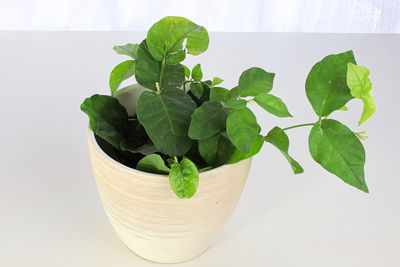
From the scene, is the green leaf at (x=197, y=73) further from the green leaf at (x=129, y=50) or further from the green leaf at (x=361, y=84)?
the green leaf at (x=361, y=84)

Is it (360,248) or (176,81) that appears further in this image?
(360,248)

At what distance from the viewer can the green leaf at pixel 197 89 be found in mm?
741

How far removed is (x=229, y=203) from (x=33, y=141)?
20.4 inches

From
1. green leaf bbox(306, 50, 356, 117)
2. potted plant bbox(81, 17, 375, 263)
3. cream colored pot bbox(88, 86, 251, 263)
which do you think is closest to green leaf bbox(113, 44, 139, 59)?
potted plant bbox(81, 17, 375, 263)

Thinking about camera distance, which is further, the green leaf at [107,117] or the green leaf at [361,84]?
the green leaf at [107,117]

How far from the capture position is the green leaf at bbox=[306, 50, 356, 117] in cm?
60

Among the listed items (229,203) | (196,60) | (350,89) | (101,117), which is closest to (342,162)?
(350,89)

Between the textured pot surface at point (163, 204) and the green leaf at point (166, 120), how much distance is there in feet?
0.13

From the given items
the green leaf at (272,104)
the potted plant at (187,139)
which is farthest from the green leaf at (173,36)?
the green leaf at (272,104)

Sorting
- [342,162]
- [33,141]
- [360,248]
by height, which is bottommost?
[360,248]

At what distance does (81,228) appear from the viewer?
0.89 meters

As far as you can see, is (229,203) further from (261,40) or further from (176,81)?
(261,40)

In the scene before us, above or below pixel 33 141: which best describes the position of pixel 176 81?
above

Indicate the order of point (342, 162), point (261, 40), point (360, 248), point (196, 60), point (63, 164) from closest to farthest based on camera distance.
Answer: point (342, 162) → point (360, 248) → point (63, 164) → point (196, 60) → point (261, 40)
